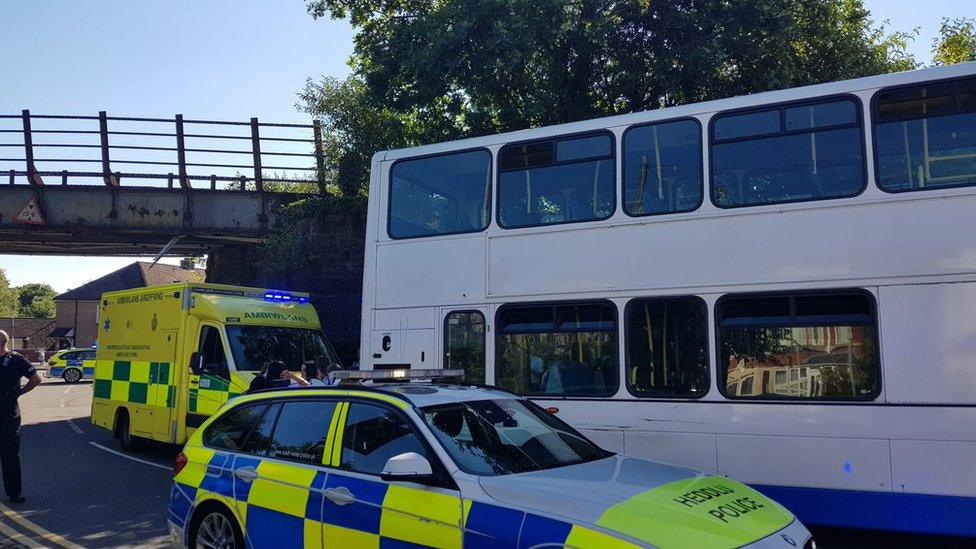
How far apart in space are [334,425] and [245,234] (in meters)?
15.8

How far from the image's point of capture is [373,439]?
459 centimetres

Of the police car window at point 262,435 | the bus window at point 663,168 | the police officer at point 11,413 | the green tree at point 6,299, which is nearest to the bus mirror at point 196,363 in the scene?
the police officer at point 11,413

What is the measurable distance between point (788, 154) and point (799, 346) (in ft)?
5.57

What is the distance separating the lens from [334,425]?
4.78m

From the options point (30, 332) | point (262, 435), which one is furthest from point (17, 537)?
point (30, 332)

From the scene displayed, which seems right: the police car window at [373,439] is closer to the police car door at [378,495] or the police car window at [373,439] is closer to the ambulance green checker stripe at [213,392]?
the police car door at [378,495]

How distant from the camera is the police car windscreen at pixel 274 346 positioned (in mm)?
10812

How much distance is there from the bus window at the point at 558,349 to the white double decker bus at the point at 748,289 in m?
0.02

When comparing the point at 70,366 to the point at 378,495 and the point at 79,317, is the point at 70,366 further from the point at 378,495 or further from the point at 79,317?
the point at 79,317

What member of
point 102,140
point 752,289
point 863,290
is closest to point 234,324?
point 752,289

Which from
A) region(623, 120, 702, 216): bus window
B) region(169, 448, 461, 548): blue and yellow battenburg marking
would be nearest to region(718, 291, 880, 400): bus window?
region(623, 120, 702, 216): bus window

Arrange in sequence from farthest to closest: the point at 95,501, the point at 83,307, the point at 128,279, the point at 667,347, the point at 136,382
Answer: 1. the point at 83,307
2. the point at 128,279
3. the point at 136,382
4. the point at 95,501
5. the point at 667,347

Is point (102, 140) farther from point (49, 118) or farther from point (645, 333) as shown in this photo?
point (645, 333)

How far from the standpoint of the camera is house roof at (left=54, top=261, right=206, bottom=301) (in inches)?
2675
